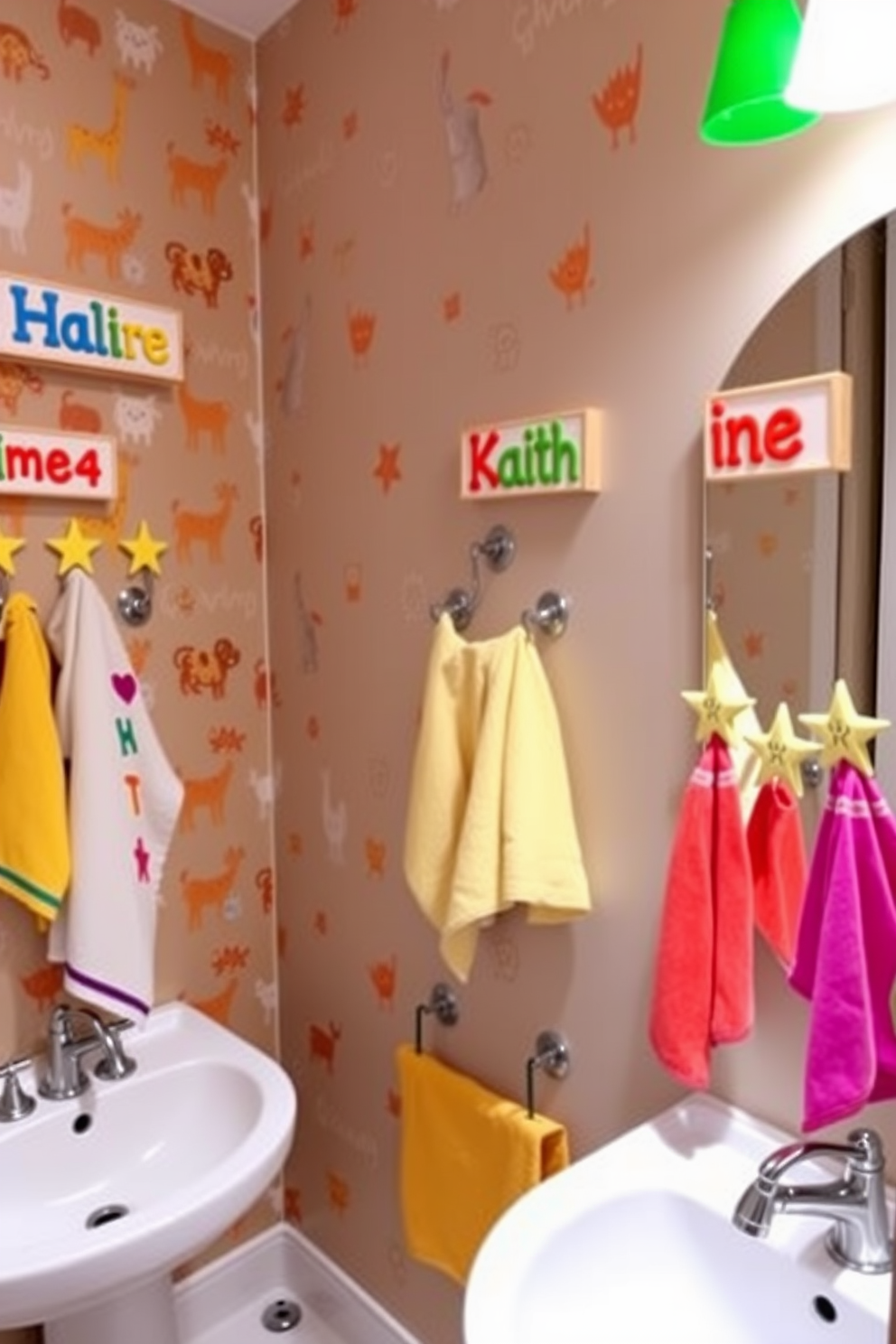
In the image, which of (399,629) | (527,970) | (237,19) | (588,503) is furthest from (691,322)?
(237,19)

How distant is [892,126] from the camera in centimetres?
92

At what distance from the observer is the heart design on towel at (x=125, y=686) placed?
61.1 inches

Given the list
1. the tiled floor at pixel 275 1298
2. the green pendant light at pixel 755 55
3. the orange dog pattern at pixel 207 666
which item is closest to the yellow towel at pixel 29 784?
the orange dog pattern at pixel 207 666

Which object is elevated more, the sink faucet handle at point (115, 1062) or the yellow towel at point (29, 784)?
the yellow towel at point (29, 784)

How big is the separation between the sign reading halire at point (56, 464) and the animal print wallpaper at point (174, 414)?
32 millimetres

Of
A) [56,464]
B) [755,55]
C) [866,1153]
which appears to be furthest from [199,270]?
[866,1153]

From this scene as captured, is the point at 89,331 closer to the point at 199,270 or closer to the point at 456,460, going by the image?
the point at 199,270

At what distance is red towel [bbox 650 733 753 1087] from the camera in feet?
3.46

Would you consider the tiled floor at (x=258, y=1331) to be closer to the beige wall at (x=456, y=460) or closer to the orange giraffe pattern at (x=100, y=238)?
the beige wall at (x=456, y=460)

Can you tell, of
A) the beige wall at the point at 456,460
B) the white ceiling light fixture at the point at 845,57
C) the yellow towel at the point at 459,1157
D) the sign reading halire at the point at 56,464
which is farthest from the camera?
the sign reading halire at the point at 56,464

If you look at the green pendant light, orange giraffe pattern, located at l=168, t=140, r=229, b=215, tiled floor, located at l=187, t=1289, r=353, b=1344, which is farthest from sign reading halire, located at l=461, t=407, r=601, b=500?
tiled floor, located at l=187, t=1289, r=353, b=1344

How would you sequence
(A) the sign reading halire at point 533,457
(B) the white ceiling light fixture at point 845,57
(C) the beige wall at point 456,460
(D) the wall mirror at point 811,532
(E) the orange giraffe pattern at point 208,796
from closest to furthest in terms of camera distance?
1. (B) the white ceiling light fixture at point 845,57
2. (D) the wall mirror at point 811,532
3. (C) the beige wall at point 456,460
4. (A) the sign reading halire at point 533,457
5. (E) the orange giraffe pattern at point 208,796

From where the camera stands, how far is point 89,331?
1.52 meters

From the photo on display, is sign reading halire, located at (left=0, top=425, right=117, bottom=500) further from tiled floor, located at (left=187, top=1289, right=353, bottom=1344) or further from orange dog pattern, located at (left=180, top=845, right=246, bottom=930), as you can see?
tiled floor, located at (left=187, top=1289, right=353, bottom=1344)
